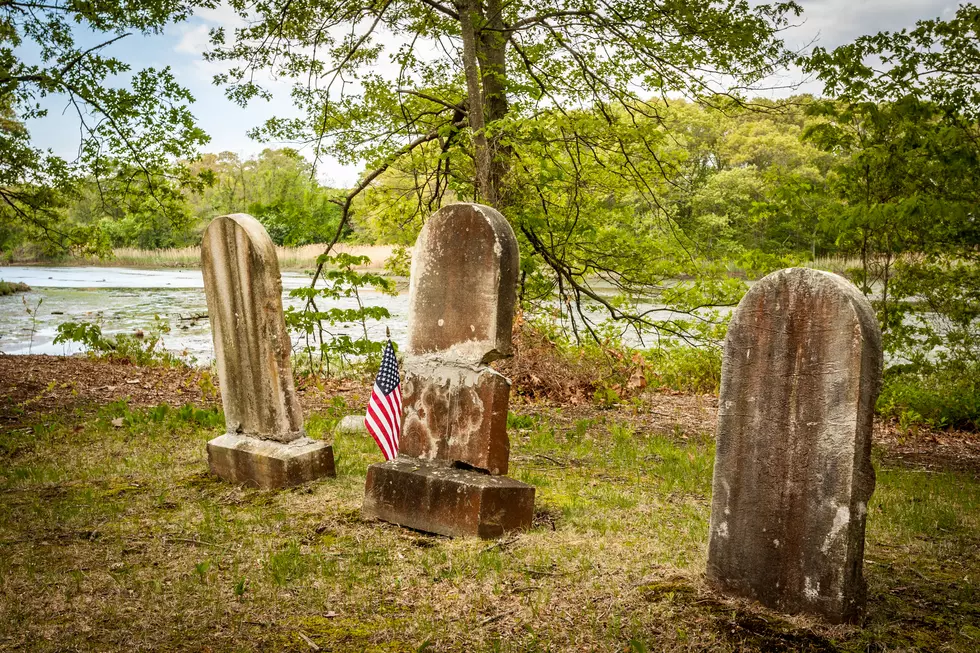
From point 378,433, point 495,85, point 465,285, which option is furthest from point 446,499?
point 495,85

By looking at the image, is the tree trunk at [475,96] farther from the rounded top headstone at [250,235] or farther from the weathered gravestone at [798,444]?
the weathered gravestone at [798,444]

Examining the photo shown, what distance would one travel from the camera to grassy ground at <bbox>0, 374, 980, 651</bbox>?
3.61m

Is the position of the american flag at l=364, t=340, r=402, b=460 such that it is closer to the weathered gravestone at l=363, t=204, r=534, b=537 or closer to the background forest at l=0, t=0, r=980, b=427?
the weathered gravestone at l=363, t=204, r=534, b=537

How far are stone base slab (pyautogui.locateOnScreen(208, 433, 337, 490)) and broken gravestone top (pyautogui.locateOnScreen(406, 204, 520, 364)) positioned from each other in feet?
4.88

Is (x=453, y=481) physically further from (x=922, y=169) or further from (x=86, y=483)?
(x=922, y=169)

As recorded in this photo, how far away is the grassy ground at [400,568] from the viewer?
361cm

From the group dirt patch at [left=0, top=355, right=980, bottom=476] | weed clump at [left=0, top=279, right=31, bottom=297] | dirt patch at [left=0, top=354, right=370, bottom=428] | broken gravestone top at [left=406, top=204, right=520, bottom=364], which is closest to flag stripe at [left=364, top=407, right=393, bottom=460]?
broken gravestone top at [left=406, top=204, right=520, bottom=364]

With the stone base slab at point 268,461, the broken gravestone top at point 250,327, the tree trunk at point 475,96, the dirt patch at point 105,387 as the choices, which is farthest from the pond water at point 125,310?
the stone base slab at point 268,461

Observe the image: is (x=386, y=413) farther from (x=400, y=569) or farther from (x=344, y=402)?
(x=344, y=402)

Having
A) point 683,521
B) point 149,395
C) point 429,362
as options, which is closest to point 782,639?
point 683,521


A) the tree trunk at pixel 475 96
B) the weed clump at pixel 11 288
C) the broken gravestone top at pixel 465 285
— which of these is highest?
the tree trunk at pixel 475 96

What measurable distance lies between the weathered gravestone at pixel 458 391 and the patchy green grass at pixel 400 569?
25 cm

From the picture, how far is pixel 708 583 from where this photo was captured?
13.4 feet

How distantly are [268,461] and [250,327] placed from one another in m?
1.11
